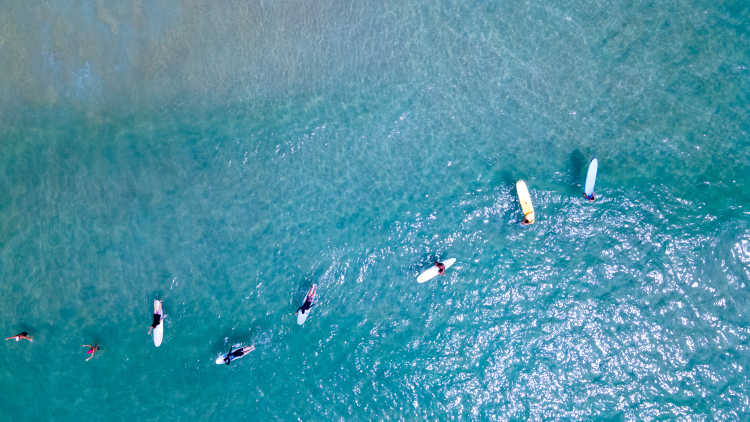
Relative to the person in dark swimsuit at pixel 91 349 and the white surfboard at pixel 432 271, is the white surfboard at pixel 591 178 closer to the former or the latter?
the white surfboard at pixel 432 271

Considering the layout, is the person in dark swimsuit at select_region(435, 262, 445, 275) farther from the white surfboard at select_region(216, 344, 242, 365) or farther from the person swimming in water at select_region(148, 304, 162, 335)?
the person swimming in water at select_region(148, 304, 162, 335)

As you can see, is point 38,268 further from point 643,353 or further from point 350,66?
point 643,353

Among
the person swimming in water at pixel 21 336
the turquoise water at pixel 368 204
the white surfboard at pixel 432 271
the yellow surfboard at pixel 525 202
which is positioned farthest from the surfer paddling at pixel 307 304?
the person swimming in water at pixel 21 336

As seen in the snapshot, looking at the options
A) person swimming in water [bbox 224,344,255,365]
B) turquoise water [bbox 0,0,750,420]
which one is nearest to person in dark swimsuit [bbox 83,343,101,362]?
turquoise water [bbox 0,0,750,420]

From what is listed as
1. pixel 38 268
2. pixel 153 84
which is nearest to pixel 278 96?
pixel 153 84

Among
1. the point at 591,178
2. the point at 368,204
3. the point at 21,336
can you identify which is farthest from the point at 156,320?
the point at 591,178

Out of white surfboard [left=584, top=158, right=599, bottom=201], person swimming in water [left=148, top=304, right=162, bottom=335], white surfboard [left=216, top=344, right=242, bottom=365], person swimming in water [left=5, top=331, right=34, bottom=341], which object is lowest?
white surfboard [left=216, top=344, right=242, bottom=365]
